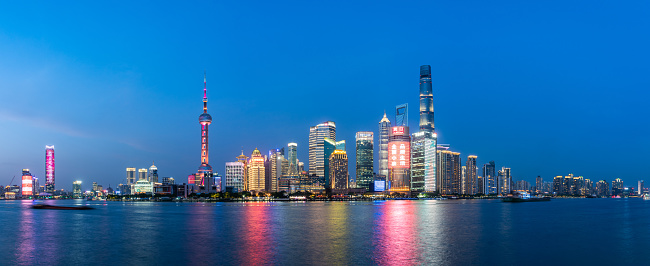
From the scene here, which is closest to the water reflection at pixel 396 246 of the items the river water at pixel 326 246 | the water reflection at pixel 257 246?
the river water at pixel 326 246

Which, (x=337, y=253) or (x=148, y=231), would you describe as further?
(x=148, y=231)

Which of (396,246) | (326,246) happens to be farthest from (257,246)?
(396,246)

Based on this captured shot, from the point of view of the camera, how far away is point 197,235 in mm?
66312

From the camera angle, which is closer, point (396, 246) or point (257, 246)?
point (396, 246)

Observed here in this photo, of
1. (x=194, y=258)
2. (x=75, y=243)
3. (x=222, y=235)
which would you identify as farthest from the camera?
(x=222, y=235)

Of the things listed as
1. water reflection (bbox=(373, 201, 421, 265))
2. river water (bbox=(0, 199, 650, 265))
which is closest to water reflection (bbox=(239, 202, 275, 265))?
river water (bbox=(0, 199, 650, 265))

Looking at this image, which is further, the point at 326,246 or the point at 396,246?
the point at 326,246

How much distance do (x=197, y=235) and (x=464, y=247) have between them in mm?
33146

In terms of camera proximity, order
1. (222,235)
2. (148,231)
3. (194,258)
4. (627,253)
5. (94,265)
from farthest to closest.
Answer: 1. (148,231)
2. (222,235)
3. (627,253)
4. (194,258)
5. (94,265)

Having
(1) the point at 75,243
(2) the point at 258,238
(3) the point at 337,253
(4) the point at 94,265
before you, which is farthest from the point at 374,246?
(1) the point at 75,243

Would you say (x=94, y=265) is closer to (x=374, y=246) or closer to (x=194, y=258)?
(x=194, y=258)

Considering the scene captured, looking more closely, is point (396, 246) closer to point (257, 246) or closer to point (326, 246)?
point (326, 246)

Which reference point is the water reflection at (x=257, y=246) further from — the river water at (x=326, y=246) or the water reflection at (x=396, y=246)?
the water reflection at (x=396, y=246)

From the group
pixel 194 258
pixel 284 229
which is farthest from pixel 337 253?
pixel 284 229
